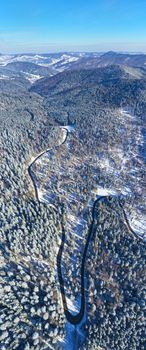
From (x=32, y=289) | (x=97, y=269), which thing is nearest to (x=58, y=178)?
(x=97, y=269)

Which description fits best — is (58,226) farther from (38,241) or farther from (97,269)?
(97,269)

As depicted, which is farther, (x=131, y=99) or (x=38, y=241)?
(x=131, y=99)

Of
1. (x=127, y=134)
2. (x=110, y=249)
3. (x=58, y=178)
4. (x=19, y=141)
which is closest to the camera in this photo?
(x=110, y=249)

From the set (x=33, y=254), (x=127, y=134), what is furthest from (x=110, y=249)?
(x=127, y=134)

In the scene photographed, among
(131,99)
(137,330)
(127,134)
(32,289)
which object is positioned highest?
(131,99)

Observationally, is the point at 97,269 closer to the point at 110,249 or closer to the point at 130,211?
the point at 110,249

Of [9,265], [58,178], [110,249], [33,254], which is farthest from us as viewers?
[58,178]

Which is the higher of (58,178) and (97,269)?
(58,178)

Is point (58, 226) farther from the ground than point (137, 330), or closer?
farther from the ground

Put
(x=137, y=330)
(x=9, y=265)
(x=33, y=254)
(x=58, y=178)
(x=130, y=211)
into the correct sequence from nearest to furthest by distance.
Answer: (x=137, y=330) → (x=9, y=265) → (x=33, y=254) → (x=130, y=211) → (x=58, y=178)
